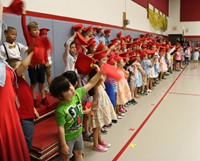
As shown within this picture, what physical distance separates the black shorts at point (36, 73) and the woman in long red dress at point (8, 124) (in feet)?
4.34

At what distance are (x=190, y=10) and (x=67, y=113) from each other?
46.4ft

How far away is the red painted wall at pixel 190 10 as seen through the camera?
13.5 metres

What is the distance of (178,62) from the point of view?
9.63 m

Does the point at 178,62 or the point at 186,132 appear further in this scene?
the point at 178,62

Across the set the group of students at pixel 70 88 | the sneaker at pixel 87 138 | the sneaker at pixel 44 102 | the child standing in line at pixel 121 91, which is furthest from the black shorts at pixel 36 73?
the child standing in line at pixel 121 91

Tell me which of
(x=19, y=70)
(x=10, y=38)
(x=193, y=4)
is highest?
(x=193, y=4)

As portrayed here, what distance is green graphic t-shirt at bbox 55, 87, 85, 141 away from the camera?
1.85m

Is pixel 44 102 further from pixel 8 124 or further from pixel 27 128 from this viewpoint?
pixel 8 124

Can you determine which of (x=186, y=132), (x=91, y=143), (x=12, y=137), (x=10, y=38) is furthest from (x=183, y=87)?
(x=12, y=137)

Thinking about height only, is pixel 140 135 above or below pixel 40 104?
below

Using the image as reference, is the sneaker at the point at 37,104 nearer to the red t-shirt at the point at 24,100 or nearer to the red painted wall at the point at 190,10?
the red t-shirt at the point at 24,100

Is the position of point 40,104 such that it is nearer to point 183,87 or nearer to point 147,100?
point 147,100

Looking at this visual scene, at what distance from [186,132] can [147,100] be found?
180 centimetres

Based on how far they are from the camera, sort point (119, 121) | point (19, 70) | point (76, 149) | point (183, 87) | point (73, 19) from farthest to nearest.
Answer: point (183, 87) → point (73, 19) → point (119, 121) → point (76, 149) → point (19, 70)
